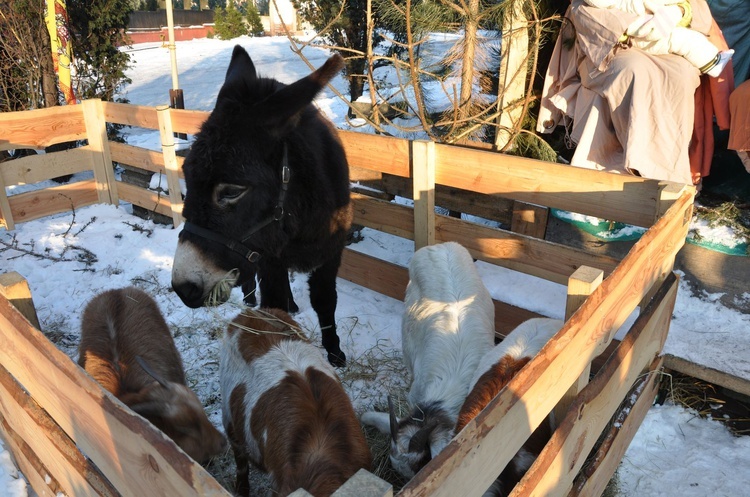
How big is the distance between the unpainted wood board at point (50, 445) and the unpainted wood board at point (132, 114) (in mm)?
4261

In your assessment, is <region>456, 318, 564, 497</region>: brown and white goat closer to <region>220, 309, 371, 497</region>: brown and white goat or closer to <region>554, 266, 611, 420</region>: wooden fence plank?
<region>554, 266, 611, 420</region>: wooden fence plank

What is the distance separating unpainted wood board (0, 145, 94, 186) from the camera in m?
6.19

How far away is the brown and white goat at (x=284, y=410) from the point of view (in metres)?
2.12

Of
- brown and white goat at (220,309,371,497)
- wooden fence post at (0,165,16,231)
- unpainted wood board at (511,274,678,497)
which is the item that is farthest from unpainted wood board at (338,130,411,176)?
wooden fence post at (0,165,16,231)

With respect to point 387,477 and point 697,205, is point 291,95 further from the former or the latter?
point 697,205

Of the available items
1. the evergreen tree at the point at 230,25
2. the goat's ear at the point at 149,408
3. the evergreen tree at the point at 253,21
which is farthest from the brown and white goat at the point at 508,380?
the evergreen tree at the point at 253,21

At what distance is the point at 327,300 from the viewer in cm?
398

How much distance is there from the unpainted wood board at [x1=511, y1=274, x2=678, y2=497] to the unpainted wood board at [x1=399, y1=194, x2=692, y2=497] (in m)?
0.17

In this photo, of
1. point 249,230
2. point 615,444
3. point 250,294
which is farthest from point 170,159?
point 615,444

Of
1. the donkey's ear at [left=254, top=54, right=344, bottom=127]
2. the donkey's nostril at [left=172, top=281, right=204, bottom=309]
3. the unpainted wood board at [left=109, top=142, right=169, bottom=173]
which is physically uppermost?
the donkey's ear at [left=254, top=54, right=344, bottom=127]

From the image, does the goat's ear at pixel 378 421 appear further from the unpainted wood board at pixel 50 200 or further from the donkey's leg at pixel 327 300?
the unpainted wood board at pixel 50 200

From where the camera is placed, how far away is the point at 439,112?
245 inches

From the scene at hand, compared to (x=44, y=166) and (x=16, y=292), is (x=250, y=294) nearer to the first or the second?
(x=16, y=292)

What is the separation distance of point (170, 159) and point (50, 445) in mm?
4379
